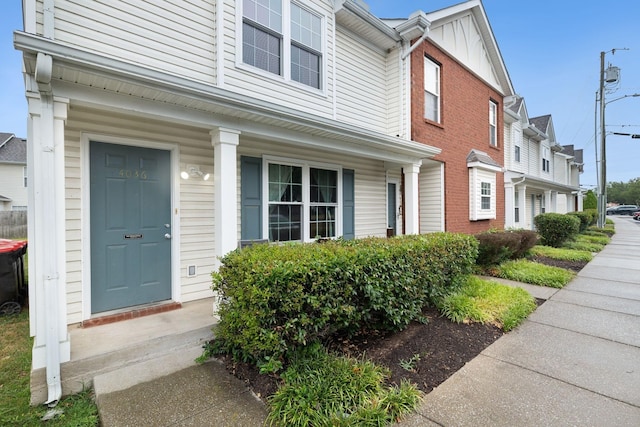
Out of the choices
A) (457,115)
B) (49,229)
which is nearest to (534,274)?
(457,115)

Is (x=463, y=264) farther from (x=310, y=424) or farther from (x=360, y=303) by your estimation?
(x=310, y=424)

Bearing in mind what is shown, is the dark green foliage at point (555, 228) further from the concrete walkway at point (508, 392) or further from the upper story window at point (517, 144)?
the concrete walkway at point (508, 392)

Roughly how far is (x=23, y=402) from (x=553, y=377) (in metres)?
4.80

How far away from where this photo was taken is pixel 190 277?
4.82 meters

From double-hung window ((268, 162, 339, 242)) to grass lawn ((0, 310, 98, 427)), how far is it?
3.55 meters

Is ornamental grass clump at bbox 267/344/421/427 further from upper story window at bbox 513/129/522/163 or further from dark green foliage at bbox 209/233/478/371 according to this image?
upper story window at bbox 513/129/522/163

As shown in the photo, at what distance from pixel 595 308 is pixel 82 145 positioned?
777 cm

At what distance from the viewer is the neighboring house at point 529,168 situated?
13039mm

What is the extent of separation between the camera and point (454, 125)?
30.6ft

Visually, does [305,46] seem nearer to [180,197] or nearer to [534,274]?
[180,197]

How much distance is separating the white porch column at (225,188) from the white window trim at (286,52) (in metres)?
1.82

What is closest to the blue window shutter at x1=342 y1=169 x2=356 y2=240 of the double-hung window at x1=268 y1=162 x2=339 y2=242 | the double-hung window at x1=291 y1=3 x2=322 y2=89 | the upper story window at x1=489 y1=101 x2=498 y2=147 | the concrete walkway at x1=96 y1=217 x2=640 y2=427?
the double-hung window at x1=268 y1=162 x2=339 y2=242

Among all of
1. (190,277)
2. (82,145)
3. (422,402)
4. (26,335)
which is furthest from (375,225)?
(26,335)

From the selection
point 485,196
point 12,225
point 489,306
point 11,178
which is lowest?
point 489,306
